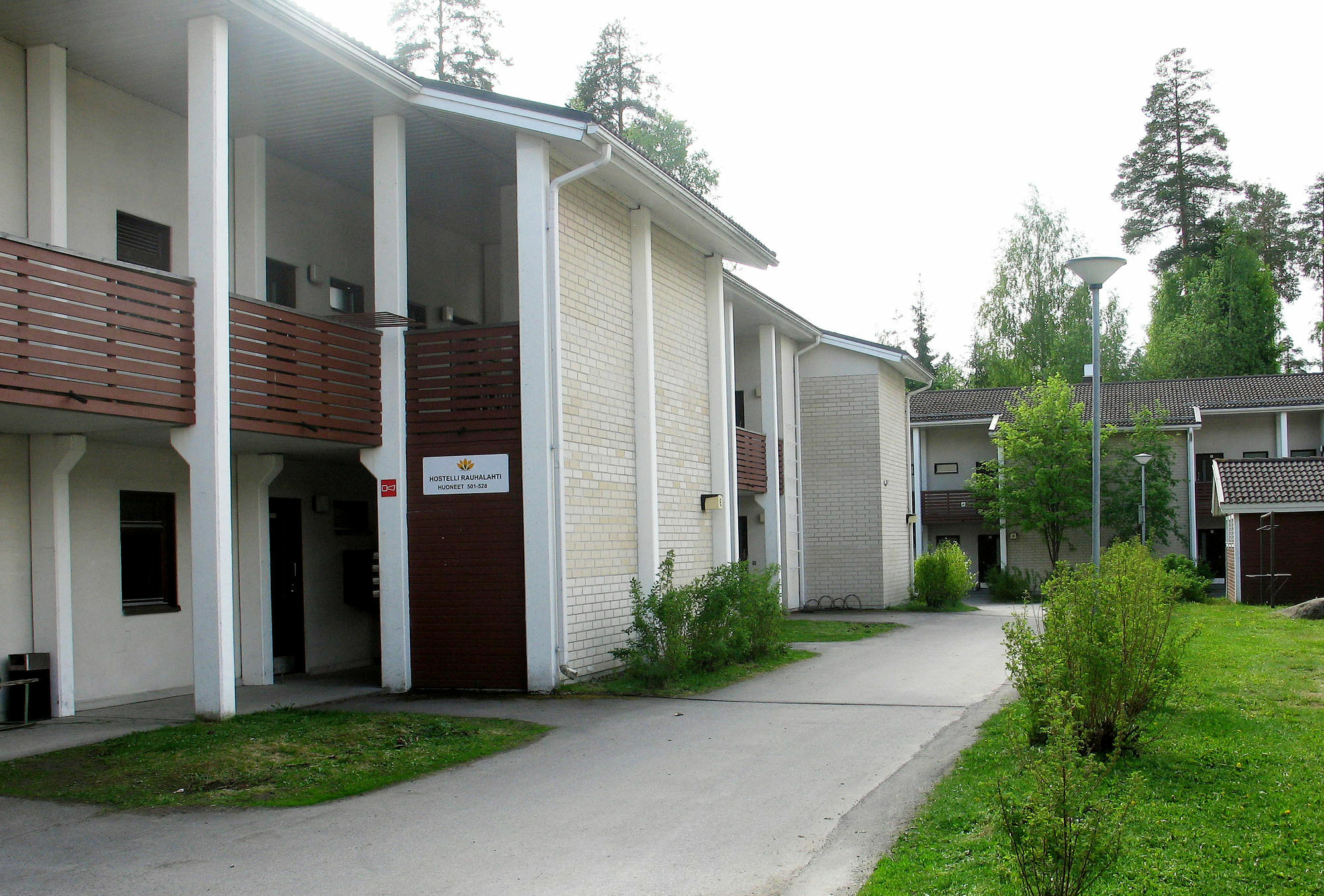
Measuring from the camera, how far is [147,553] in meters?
12.2

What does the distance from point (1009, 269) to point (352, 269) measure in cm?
4175

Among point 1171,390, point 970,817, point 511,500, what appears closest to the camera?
point 970,817

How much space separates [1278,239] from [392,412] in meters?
57.0

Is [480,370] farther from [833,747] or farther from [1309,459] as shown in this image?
[1309,459]

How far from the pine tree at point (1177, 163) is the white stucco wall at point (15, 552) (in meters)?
53.1

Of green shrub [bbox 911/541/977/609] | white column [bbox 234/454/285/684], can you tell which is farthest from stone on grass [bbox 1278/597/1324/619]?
white column [bbox 234/454/285/684]

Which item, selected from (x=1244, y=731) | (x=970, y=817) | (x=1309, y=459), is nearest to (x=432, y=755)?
(x=970, y=817)

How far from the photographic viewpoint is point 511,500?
40.4 ft

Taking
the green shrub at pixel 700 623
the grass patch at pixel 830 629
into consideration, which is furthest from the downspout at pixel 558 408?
the grass patch at pixel 830 629

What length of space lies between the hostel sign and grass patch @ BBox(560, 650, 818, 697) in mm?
2421

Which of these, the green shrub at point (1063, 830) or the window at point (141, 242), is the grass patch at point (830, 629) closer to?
the window at point (141, 242)

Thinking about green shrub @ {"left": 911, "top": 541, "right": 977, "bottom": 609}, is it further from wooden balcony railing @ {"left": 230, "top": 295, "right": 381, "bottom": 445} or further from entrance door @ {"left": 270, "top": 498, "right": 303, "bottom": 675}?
wooden balcony railing @ {"left": 230, "top": 295, "right": 381, "bottom": 445}

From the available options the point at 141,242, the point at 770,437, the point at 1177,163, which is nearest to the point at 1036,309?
the point at 1177,163

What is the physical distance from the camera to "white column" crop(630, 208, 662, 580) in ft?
47.8
